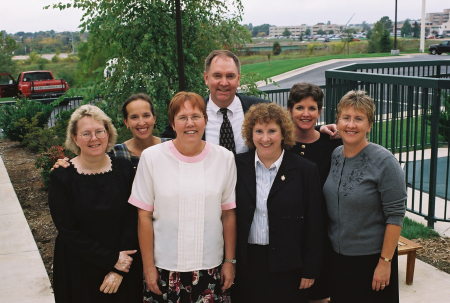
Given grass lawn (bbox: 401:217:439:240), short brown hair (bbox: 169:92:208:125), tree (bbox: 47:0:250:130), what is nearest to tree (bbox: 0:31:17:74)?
A: tree (bbox: 47:0:250:130)

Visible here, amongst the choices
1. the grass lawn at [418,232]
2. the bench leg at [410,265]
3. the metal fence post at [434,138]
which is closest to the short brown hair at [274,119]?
the bench leg at [410,265]

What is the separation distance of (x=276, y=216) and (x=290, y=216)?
0.09 metres

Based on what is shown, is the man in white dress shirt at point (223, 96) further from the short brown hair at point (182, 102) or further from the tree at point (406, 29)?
the tree at point (406, 29)

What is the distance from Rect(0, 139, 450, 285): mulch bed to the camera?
4.68 metres

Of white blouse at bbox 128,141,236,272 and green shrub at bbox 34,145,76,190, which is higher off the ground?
white blouse at bbox 128,141,236,272

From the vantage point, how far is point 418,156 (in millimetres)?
8695

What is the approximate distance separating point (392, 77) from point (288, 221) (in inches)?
123

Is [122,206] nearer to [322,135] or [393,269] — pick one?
[322,135]

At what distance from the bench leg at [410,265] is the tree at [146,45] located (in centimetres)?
451

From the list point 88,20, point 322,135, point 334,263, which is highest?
point 88,20

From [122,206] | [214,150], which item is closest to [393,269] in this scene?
[214,150]

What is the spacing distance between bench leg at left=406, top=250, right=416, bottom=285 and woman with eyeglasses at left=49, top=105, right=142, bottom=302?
2429 mm

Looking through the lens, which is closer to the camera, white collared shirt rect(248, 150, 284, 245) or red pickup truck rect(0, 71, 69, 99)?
white collared shirt rect(248, 150, 284, 245)

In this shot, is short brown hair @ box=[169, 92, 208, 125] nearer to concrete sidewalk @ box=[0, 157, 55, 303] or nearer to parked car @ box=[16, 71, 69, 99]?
concrete sidewalk @ box=[0, 157, 55, 303]
